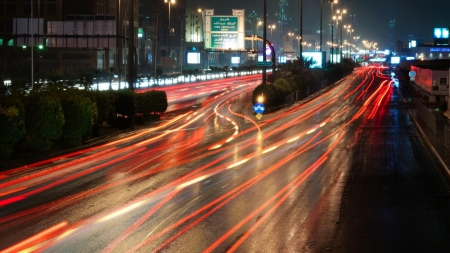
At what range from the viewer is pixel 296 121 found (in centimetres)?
3962

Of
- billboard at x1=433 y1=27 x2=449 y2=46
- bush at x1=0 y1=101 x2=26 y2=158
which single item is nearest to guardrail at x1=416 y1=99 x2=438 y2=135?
bush at x1=0 y1=101 x2=26 y2=158

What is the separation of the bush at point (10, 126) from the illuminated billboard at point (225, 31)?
Answer: 155 feet

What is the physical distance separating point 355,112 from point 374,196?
30.8 metres

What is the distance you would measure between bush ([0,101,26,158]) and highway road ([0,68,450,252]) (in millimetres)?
1168

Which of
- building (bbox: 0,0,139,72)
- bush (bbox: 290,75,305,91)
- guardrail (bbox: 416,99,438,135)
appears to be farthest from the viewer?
building (bbox: 0,0,139,72)

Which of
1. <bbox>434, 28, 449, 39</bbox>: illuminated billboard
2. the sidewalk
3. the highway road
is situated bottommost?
the highway road

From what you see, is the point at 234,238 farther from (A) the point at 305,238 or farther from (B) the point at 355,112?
(B) the point at 355,112

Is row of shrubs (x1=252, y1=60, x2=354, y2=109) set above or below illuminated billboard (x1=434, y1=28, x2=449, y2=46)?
below

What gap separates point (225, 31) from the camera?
Answer: 226ft

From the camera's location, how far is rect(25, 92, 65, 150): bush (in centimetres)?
2408

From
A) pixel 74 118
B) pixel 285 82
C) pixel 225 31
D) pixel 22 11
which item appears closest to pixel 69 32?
pixel 225 31

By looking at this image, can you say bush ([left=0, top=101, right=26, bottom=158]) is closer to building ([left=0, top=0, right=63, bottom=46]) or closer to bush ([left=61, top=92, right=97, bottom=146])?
bush ([left=61, top=92, right=97, bottom=146])

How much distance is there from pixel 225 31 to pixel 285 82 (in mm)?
16653

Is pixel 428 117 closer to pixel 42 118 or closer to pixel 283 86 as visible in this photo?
pixel 283 86
